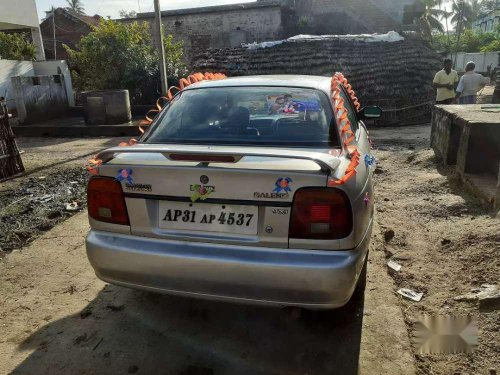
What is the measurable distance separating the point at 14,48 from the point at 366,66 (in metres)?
15.4

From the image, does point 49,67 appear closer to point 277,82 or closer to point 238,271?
point 277,82

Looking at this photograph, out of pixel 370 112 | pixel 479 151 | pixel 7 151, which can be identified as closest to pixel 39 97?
pixel 7 151

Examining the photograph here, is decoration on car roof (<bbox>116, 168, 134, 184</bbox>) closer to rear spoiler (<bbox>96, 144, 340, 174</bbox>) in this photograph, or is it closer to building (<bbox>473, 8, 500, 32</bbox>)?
rear spoiler (<bbox>96, 144, 340, 174</bbox>)

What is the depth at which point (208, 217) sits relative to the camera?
231cm

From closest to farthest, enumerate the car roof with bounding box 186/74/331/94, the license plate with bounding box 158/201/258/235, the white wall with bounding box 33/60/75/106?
the license plate with bounding box 158/201/258/235, the car roof with bounding box 186/74/331/94, the white wall with bounding box 33/60/75/106

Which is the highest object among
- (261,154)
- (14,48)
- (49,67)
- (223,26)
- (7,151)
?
(223,26)

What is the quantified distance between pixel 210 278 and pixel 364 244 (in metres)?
0.96

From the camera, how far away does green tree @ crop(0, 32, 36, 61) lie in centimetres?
1789

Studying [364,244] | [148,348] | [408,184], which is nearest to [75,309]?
[148,348]

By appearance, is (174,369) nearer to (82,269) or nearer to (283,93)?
(82,269)

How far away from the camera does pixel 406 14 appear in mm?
→ 20859

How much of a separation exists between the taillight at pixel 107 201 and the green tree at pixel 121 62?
1353 centimetres

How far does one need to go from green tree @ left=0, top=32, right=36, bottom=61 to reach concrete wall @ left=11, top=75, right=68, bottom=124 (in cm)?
487

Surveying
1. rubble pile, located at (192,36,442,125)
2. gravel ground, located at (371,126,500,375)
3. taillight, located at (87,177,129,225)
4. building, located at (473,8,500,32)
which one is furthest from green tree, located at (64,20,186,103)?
building, located at (473,8,500,32)
